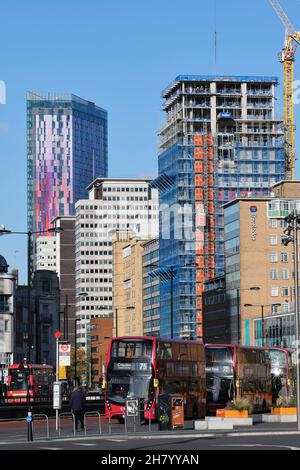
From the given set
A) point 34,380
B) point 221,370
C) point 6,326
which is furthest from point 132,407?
point 6,326

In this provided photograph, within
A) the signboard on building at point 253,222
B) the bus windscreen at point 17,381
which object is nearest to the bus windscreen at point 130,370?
the bus windscreen at point 17,381

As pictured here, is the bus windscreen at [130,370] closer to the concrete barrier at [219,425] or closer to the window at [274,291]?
the concrete barrier at [219,425]

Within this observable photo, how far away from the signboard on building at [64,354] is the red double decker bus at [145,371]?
8222mm

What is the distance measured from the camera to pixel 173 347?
62531 mm

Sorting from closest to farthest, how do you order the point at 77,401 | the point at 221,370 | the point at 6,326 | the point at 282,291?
the point at 77,401
the point at 221,370
the point at 6,326
the point at 282,291

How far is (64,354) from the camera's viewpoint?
5262cm

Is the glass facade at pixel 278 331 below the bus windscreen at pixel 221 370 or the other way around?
the other way around

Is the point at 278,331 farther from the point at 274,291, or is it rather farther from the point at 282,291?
the point at 282,291

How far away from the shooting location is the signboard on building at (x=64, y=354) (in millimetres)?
52281

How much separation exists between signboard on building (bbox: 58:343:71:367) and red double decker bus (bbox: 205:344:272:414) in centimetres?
1772

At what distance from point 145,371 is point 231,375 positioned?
384 inches
